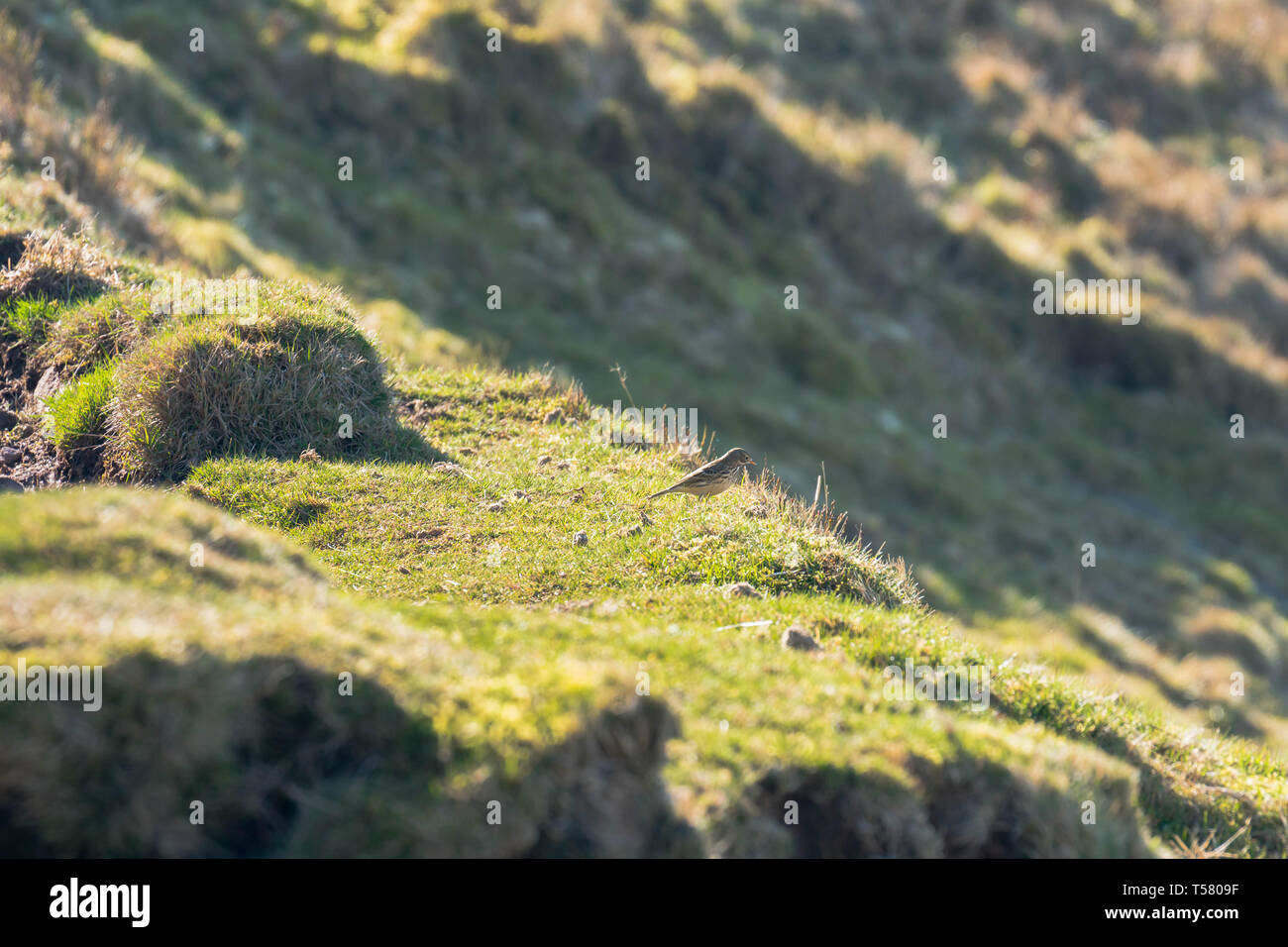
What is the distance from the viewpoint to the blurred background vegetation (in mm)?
16719

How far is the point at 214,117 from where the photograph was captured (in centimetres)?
1891

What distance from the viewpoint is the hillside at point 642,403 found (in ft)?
16.2

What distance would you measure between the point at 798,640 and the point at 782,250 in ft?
54.7

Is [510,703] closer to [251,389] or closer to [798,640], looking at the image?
[798,640]

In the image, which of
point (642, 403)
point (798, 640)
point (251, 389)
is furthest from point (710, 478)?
point (642, 403)

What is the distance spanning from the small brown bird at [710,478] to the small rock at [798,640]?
213 centimetres

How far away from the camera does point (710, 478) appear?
30.0 ft

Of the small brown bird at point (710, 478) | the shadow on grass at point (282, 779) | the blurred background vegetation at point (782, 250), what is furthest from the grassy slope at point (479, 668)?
the blurred background vegetation at point (782, 250)

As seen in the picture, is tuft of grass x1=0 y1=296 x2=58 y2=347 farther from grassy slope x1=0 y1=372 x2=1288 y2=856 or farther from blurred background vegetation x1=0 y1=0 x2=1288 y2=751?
grassy slope x1=0 y1=372 x2=1288 y2=856

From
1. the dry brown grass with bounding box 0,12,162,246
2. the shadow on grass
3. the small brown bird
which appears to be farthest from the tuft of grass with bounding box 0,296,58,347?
the shadow on grass

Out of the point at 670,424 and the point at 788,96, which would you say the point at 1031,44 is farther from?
the point at 670,424

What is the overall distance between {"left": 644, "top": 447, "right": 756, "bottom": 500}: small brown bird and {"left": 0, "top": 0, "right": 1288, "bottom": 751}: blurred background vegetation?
5640mm

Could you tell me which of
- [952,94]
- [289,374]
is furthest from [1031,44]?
[289,374]

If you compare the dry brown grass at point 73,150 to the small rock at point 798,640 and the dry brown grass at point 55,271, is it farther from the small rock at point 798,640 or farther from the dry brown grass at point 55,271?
the small rock at point 798,640
